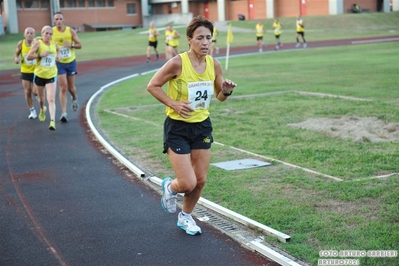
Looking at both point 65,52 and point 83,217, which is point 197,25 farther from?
point 65,52

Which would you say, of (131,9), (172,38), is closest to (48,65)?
(172,38)

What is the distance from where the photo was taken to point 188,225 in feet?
21.0

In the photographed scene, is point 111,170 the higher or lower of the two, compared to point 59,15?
lower

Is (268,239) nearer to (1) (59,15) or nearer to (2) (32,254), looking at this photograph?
(2) (32,254)

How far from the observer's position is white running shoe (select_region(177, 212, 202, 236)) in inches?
250

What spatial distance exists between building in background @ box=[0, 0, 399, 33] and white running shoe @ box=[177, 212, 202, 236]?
66.3 m

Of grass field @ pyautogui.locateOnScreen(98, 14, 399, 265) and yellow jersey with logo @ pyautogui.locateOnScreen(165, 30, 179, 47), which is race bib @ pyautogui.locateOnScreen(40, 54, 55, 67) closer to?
grass field @ pyautogui.locateOnScreen(98, 14, 399, 265)

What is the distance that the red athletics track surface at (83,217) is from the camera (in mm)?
5801

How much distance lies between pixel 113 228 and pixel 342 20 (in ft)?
201

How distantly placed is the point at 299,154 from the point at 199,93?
3.87 meters

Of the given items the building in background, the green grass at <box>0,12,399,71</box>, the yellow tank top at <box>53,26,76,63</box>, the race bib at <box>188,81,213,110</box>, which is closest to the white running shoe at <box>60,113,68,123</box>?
the yellow tank top at <box>53,26,76,63</box>

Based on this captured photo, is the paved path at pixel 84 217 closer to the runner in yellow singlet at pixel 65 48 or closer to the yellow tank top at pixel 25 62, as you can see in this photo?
the runner in yellow singlet at pixel 65 48

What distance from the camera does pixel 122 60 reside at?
37.2 metres

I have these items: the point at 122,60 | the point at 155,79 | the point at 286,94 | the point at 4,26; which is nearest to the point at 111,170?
the point at 155,79
